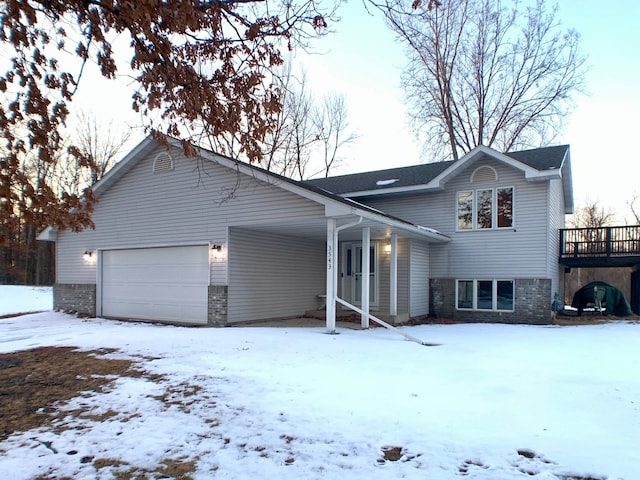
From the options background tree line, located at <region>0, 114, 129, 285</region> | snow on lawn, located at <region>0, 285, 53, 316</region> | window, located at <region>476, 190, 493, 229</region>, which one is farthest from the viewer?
background tree line, located at <region>0, 114, 129, 285</region>

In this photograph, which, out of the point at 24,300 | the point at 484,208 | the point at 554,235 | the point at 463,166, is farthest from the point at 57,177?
the point at 554,235

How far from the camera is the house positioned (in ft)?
36.6

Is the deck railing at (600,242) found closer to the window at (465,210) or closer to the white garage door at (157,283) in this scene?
the window at (465,210)

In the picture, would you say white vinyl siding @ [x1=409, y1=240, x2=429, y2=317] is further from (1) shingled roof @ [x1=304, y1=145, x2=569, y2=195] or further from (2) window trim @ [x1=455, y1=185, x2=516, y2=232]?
(1) shingled roof @ [x1=304, y1=145, x2=569, y2=195]

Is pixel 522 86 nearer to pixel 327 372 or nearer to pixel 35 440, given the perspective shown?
pixel 327 372

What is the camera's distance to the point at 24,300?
66.7 ft

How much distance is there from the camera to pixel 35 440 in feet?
12.2

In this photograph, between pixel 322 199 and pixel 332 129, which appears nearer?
pixel 322 199

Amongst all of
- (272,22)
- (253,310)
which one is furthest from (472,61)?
(272,22)

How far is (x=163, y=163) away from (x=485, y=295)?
10.2 metres

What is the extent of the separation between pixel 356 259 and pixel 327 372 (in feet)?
27.4

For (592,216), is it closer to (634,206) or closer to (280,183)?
(634,206)

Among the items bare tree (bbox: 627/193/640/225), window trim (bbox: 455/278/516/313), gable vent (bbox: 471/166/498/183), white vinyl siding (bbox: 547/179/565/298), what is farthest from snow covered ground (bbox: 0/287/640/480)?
bare tree (bbox: 627/193/640/225)

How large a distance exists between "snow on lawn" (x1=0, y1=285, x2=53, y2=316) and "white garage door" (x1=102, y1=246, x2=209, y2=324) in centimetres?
663
